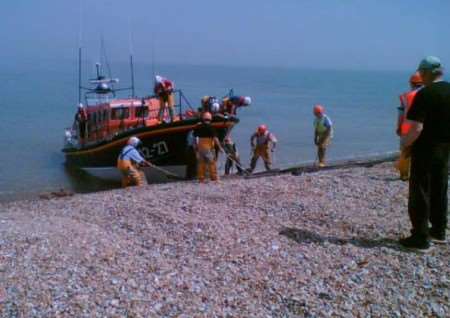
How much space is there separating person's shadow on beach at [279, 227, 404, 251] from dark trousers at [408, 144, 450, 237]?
1.57ft

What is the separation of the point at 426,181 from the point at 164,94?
10.3 meters

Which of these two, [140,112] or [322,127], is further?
[140,112]

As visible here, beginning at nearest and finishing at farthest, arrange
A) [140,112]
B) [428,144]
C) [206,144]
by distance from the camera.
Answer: [428,144] → [206,144] → [140,112]

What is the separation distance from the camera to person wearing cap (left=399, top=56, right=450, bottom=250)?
519cm

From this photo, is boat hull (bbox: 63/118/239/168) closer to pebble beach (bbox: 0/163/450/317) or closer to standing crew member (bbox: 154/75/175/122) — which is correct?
standing crew member (bbox: 154/75/175/122)

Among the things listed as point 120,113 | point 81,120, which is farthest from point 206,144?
point 81,120

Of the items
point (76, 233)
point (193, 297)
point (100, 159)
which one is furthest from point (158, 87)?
point (193, 297)

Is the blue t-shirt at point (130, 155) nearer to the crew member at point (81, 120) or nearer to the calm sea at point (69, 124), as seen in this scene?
the calm sea at point (69, 124)

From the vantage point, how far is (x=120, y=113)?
16250mm

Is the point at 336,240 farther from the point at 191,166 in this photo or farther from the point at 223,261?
the point at 191,166

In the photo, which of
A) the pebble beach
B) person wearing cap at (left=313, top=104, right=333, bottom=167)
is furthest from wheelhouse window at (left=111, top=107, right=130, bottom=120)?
the pebble beach

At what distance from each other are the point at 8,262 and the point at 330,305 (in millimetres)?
3370

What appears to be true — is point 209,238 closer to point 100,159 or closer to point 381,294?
point 381,294

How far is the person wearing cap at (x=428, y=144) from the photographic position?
17.0 ft
